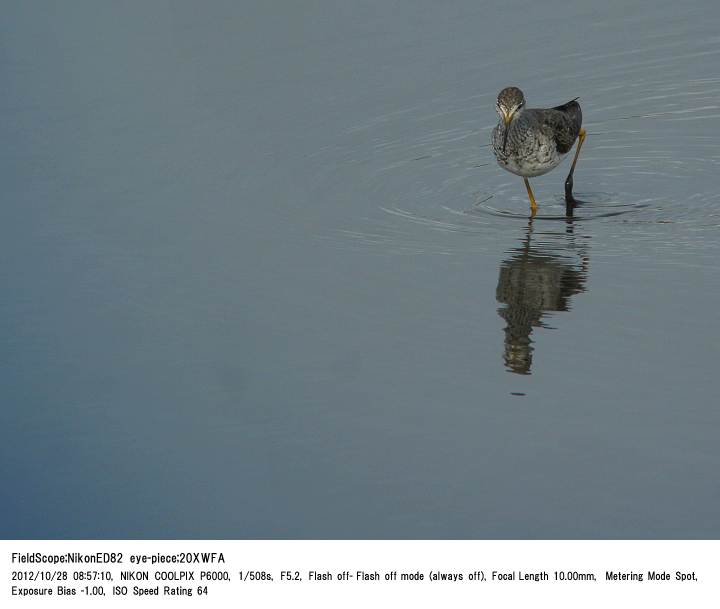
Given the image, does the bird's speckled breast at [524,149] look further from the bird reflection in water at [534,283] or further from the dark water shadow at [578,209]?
the bird reflection in water at [534,283]

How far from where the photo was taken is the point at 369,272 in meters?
13.0

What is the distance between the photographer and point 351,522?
8.69m

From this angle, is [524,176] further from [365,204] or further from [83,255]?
[83,255]

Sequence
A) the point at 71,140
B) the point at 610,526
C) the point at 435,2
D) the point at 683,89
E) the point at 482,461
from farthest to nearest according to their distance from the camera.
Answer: the point at 435,2 → the point at 683,89 → the point at 71,140 → the point at 482,461 → the point at 610,526

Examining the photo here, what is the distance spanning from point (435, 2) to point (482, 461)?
13.1 meters

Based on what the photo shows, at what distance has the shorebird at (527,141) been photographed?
49.4 ft

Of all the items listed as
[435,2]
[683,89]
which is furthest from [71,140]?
[683,89]

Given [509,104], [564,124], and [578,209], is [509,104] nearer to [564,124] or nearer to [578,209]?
[564,124]

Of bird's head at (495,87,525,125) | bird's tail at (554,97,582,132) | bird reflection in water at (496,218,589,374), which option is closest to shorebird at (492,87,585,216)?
bird's head at (495,87,525,125)

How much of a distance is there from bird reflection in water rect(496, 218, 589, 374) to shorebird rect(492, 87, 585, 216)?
112 centimetres

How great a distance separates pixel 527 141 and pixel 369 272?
3.13m

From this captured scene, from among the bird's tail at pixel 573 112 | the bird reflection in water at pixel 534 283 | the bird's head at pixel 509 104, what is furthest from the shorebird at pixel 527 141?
the bird reflection in water at pixel 534 283

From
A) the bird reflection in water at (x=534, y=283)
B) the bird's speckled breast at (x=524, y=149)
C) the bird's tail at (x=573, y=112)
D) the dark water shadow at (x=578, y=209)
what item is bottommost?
the bird reflection in water at (x=534, y=283)

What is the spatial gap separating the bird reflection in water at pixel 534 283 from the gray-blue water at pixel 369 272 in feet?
0.12
